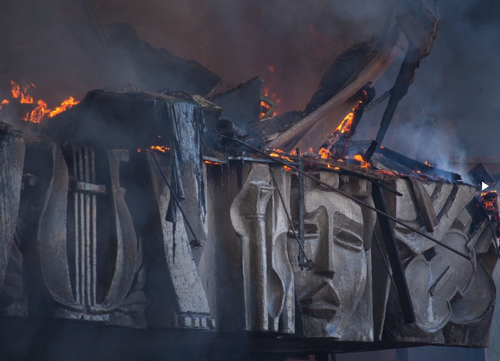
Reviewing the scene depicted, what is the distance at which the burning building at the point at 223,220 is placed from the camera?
7.37 metres

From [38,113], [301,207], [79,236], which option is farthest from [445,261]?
[38,113]

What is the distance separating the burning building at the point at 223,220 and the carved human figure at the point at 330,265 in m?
0.02

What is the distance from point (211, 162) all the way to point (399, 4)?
4877 mm

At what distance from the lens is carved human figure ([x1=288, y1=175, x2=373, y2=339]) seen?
9.82 metres

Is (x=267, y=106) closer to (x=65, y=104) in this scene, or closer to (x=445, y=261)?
(x=65, y=104)

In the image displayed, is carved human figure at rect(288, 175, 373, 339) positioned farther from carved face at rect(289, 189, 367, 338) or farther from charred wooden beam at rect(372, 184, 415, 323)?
charred wooden beam at rect(372, 184, 415, 323)

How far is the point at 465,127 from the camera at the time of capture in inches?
661

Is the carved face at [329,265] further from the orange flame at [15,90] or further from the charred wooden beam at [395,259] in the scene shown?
the orange flame at [15,90]

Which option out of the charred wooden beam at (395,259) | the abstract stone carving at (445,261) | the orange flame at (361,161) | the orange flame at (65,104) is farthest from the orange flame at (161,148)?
the abstract stone carving at (445,261)

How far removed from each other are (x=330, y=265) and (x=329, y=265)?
17 mm

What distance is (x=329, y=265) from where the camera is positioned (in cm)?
989

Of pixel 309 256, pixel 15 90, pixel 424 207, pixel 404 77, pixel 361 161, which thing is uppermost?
pixel 404 77

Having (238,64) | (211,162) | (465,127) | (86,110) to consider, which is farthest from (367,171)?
(465,127)

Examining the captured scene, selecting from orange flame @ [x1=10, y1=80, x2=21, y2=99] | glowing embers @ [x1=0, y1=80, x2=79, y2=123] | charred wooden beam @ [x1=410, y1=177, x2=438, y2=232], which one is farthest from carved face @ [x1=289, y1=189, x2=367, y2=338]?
orange flame @ [x1=10, y1=80, x2=21, y2=99]
